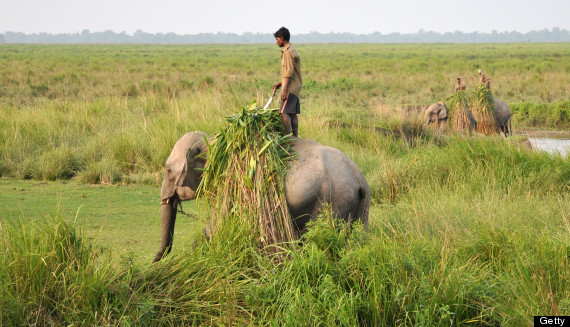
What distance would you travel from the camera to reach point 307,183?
492cm

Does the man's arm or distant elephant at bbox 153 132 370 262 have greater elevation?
the man's arm

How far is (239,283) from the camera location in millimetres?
4535

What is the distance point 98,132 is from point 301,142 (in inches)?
284

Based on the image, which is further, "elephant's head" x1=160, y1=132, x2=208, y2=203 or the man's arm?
the man's arm

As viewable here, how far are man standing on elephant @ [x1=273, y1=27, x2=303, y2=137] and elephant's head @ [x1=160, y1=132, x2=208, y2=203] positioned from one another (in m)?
0.70

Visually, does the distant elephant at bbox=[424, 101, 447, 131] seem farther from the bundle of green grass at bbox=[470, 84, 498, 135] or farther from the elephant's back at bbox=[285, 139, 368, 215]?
the elephant's back at bbox=[285, 139, 368, 215]

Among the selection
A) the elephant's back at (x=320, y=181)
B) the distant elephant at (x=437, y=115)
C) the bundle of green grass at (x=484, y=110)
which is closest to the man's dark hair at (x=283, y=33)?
the elephant's back at (x=320, y=181)

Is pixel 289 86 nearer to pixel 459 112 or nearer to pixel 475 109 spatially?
pixel 459 112

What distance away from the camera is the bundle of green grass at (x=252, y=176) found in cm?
493

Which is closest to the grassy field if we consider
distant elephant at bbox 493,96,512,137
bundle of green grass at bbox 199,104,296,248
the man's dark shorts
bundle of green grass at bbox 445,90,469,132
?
bundle of green grass at bbox 199,104,296,248

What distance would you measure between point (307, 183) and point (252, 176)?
0.44m

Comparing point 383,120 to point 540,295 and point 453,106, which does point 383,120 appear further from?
point 540,295

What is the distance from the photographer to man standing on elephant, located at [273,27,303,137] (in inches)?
215

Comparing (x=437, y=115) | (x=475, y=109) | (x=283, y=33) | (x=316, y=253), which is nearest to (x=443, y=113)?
(x=437, y=115)
